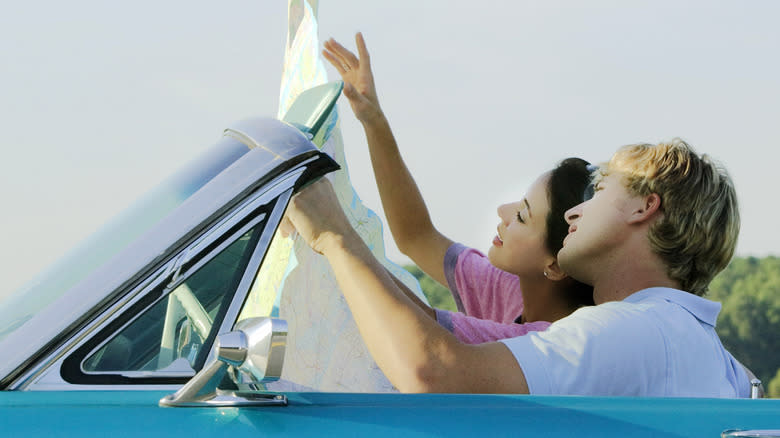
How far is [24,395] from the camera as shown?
1.38 m

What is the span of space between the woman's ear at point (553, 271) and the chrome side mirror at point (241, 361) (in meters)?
1.33

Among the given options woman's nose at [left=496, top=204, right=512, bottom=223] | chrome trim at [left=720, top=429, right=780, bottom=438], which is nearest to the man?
chrome trim at [left=720, top=429, right=780, bottom=438]

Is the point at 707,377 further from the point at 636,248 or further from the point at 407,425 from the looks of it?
the point at 407,425

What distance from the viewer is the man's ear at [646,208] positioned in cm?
201

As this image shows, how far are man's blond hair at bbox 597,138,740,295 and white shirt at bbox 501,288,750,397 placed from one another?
0.70 ft

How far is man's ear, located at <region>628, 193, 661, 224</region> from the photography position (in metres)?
2.01

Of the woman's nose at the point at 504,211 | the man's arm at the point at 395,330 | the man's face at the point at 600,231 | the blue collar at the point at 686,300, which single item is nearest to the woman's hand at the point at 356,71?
the woman's nose at the point at 504,211

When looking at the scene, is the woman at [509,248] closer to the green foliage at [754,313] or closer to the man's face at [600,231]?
the man's face at [600,231]

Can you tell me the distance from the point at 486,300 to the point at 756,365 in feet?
124

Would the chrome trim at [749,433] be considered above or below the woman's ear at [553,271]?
below

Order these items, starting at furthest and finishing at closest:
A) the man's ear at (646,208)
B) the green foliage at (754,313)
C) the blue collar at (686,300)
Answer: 1. the green foliage at (754,313)
2. the man's ear at (646,208)
3. the blue collar at (686,300)

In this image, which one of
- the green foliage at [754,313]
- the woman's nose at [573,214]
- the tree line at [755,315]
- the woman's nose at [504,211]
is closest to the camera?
the woman's nose at [573,214]

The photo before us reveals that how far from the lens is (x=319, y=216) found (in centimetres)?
171

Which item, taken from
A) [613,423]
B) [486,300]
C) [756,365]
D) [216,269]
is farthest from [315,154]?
[756,365]
